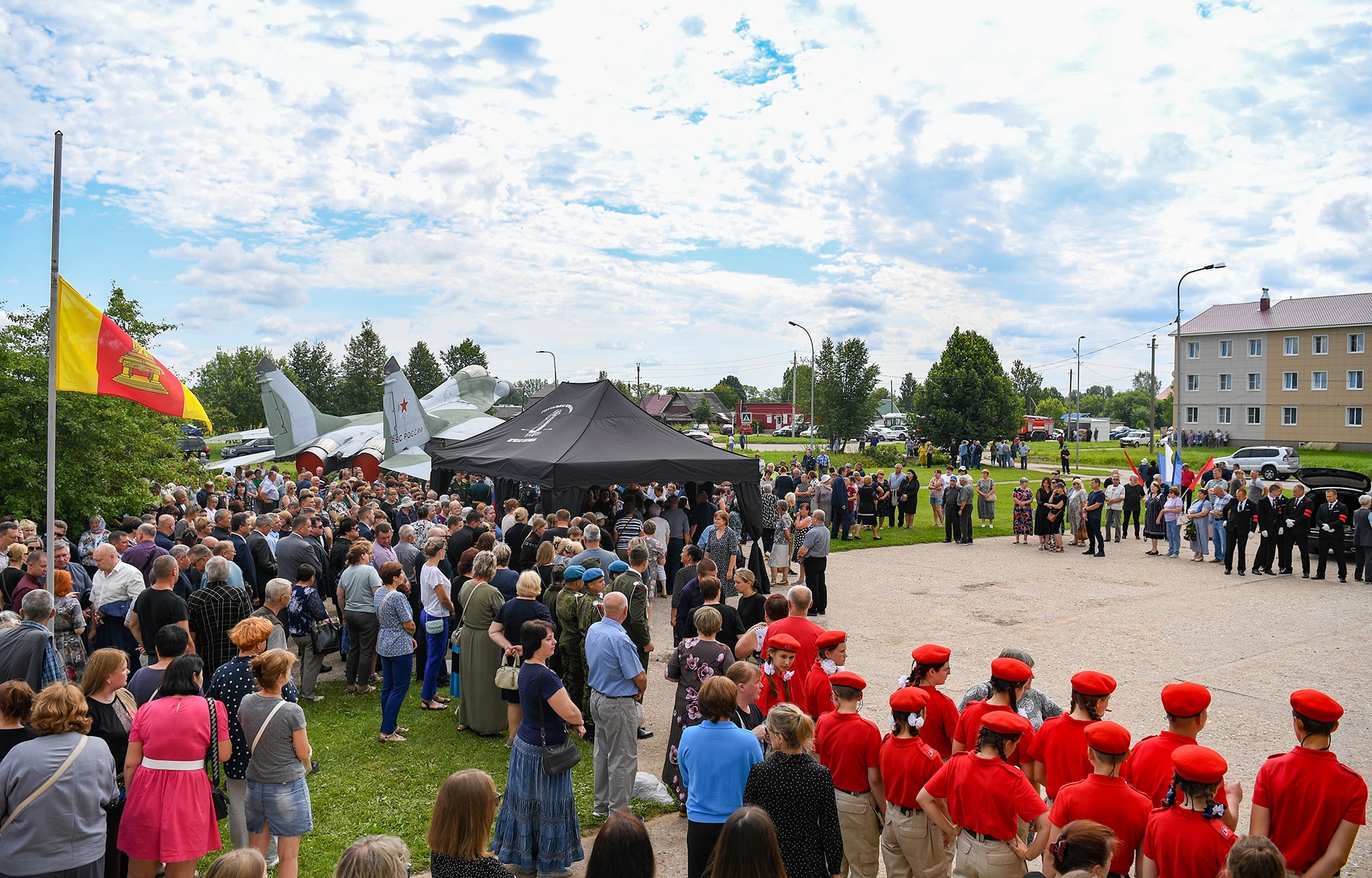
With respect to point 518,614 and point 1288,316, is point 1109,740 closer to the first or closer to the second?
point 518,614

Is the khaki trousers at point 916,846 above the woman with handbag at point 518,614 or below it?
below

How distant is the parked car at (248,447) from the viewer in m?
52.7

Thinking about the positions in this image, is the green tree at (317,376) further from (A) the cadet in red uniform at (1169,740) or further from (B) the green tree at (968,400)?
(A) the cadet in red uniform at (1169,740)

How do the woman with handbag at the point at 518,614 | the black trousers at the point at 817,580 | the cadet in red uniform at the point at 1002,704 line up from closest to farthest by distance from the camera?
the cadet in red uniform at the point at 1002,704 → the woman with handbag at the point at 518,614 → the black trousers at the point at 817,580

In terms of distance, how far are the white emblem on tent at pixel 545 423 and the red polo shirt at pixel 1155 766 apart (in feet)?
40.2

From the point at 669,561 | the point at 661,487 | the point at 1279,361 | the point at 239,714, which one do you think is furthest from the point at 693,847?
the point at 1279,361

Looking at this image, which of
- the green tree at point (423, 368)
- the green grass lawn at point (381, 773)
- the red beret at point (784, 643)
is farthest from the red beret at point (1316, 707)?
the green tree at point (423, 368)

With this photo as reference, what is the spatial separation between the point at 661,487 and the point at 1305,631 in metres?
13.5

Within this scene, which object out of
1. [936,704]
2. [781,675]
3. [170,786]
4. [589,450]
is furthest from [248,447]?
[936,704]

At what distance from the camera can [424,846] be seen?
5.27m

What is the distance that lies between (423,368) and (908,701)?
235ft

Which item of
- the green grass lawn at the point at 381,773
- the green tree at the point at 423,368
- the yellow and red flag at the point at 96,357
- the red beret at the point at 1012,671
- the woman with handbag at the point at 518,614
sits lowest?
the green grass lawn at the point at 381,773

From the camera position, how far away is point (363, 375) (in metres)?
65.0

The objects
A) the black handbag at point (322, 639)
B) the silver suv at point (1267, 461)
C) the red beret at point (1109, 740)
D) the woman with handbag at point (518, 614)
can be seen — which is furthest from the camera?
the silver suv at point (1267, 461)
